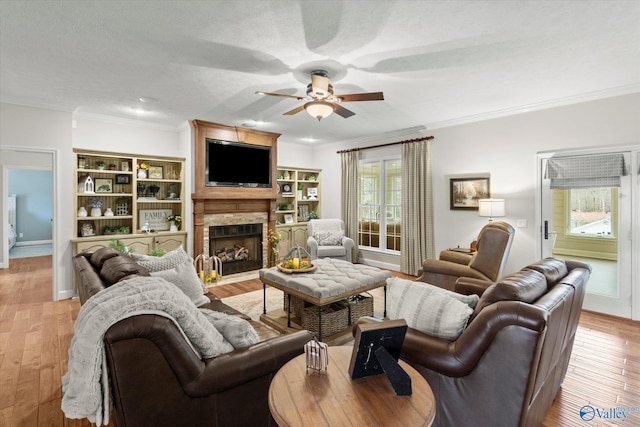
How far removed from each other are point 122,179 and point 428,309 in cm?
534

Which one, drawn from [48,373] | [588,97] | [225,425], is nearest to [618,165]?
[588,97]

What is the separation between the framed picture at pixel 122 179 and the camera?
17.3ft

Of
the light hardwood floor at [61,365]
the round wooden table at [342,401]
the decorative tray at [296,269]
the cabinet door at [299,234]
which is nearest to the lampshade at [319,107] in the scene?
the decorative tray at [296,269]

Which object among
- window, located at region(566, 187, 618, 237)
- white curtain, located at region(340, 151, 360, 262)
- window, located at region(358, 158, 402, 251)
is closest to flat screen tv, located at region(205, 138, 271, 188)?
white curtain, located at region(340, 151, 360, 262)

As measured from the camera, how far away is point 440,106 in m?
4.52

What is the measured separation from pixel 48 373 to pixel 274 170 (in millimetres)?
4483

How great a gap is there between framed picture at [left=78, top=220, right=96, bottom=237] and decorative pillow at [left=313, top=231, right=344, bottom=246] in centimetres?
372

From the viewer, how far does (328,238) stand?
634 centimetres

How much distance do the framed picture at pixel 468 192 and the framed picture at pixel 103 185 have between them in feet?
18.5

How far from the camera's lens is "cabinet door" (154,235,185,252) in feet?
17.7

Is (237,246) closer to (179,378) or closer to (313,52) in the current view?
(313,52)

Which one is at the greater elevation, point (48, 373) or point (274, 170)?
point (274, 170)

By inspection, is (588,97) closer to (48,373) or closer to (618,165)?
(618,165)

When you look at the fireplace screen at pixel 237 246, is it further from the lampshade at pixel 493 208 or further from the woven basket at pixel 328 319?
the lampshade at pixel 493 208
